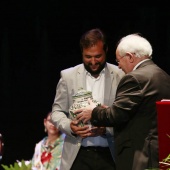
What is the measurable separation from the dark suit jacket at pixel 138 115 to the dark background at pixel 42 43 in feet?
7.76

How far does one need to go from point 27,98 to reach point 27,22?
0.82 m

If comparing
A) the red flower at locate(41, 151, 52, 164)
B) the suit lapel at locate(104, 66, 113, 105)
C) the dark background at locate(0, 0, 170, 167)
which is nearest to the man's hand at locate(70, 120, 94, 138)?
the suit lapel at locate(104, 66, 113, 105)

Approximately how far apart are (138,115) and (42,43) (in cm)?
294

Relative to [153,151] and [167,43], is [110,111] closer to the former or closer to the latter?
[153,151]

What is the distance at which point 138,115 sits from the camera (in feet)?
11.7

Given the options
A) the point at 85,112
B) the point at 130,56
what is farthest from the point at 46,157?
the point at 130,56

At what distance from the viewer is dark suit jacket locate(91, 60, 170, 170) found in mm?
3523

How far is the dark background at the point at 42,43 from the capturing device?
5996 mm

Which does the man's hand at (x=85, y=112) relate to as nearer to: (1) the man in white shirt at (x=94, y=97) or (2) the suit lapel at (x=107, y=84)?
(1) the man in white shirt at (x=94, y=97)

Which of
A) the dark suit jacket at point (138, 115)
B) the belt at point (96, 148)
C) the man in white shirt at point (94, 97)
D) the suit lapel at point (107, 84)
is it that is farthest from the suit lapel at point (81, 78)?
the dark suit jacket at point (138, 115)

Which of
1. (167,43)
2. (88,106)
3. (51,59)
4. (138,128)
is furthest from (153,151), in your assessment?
(51,59)

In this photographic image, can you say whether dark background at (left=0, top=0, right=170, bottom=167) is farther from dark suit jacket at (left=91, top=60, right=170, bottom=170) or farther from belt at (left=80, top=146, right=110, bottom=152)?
dark suit jacket at (left=91, top=60, right=170, bottom=170)

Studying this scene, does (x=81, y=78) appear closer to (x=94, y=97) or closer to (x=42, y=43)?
(x=94, y=97)

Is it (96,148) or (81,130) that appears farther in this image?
(96,148)
